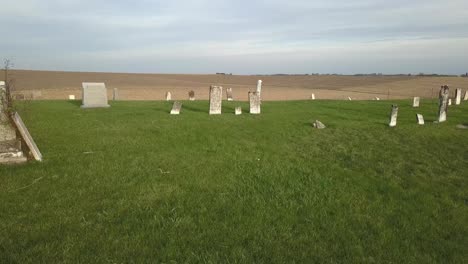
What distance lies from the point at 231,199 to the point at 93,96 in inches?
571

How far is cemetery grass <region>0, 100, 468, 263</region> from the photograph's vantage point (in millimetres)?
4418

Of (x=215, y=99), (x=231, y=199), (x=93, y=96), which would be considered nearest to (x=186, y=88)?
(x=93, y=96)

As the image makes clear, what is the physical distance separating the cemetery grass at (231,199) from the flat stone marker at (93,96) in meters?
6.82

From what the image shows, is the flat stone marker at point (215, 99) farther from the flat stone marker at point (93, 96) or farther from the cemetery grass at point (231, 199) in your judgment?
the flat stone marker at point (93, 96)

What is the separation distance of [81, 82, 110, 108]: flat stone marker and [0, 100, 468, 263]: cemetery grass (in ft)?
22.4

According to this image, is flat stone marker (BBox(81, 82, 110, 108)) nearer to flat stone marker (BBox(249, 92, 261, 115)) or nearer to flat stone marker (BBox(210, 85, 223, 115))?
Answer: flat stone marker (BBox(210, 85, 223, 115))

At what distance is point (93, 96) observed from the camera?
18.3 metres

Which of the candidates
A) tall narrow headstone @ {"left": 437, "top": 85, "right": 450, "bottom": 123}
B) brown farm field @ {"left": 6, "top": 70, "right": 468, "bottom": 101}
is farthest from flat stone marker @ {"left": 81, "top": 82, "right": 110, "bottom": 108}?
tall narrow headstone @ {"left": 437, "top": 85, "right": 450, "bottom": 123}

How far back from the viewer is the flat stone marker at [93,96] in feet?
59.4

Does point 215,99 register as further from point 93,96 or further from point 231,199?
point 231,199

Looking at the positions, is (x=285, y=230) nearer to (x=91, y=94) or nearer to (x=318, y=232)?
(x=318, y=232)

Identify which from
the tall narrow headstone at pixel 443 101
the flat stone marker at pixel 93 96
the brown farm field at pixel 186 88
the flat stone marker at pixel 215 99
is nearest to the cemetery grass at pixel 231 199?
the flat stone marker at pixel 215 99

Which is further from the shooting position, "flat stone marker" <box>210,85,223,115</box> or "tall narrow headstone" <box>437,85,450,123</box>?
"flat stone marker" <box>210,85,223,115</box>

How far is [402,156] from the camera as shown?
9570mm
